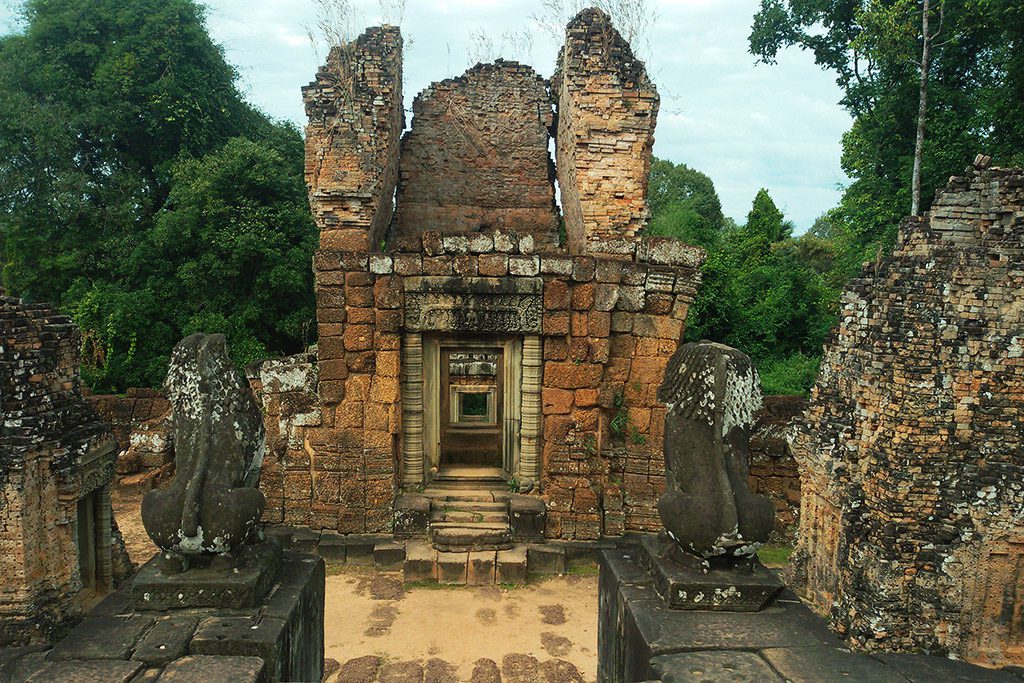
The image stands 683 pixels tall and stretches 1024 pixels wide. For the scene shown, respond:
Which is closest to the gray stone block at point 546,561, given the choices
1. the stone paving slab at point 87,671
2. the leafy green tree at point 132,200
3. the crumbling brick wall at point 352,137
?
the crumbling brick wall at point 352,137

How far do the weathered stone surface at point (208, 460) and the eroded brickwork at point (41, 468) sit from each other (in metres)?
1.78

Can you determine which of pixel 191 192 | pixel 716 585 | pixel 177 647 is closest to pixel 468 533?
pixel 716 585

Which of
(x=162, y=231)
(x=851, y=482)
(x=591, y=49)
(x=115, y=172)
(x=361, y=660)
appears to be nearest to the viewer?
(x=851, y=482)

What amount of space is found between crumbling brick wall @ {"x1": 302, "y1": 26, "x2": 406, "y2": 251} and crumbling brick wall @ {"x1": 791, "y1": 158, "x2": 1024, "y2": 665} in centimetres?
747

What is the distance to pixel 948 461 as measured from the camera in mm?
5223

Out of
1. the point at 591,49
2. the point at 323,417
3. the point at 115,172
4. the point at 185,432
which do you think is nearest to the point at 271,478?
the point at 323,417

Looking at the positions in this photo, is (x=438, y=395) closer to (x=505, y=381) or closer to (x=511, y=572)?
(x=505, y=381)

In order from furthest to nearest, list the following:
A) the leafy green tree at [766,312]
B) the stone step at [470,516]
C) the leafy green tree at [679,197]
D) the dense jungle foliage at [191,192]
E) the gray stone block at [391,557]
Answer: the leafy green tree at [679,197] < the leafy green tree at [766,312] < the dense jungle foliage at [191,192] < the stone step at [470,516] < the gray stone block at [391,557]

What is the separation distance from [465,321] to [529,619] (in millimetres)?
3851

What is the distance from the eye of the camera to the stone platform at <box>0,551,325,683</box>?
3.26m

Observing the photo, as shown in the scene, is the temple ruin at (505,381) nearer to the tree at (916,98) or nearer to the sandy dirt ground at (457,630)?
the sandy dirt ground at (457,630)

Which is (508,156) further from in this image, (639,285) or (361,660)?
(361,660)

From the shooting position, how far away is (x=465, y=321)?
903 cm

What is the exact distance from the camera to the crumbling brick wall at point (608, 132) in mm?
10500
